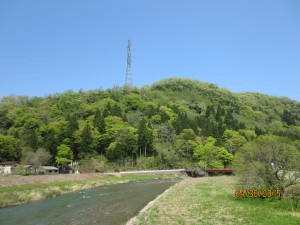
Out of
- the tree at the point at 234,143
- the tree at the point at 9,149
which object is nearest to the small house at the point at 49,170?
the tree at the point at 9,149

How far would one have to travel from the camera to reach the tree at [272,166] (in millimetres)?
21859

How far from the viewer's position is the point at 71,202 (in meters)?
31.1

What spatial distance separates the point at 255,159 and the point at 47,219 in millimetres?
18386

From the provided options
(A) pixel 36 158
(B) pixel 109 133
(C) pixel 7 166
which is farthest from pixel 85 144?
(C) pixel 7 166

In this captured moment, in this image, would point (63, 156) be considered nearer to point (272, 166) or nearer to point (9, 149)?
point (9, 149)

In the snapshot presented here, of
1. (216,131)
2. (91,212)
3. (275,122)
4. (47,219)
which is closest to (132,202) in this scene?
(91,212)

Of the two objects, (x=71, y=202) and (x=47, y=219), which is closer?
(x=47, y=219)

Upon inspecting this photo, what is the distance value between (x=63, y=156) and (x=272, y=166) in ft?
207

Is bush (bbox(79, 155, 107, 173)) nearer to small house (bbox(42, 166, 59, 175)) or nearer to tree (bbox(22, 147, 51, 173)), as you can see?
small house (bbox(42, 166, 59, 175))

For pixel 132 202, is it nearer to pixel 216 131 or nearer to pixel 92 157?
pixel 92 157

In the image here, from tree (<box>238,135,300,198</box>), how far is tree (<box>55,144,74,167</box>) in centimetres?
5871

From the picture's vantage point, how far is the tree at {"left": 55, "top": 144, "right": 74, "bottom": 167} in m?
73.6

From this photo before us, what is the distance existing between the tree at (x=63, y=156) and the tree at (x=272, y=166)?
58.7 m

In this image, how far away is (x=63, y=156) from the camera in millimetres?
75250
